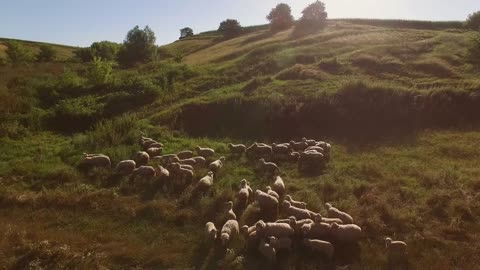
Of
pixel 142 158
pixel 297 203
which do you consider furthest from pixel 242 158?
pixel 297 203

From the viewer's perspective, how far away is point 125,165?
1642 cm

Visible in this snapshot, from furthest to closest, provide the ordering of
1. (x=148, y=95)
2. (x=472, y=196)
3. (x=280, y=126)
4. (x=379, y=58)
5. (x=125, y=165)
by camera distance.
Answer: (x=379, y=58)
(x=148, y=95)
(x=280, y=126)
(x=125, y=165)
(x=472, y=196)

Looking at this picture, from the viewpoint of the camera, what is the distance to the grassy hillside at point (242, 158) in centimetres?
1106

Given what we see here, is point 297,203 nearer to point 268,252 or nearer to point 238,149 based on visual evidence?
point 268,252

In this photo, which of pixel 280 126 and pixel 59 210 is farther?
pixel 280 126

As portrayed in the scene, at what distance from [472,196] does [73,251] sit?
39.9 feet

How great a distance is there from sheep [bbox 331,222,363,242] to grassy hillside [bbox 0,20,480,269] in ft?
1.06

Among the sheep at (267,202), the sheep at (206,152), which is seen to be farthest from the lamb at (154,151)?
the sheep at (267,202)

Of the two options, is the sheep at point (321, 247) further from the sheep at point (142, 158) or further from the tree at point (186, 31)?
the tree at point (186, 31)

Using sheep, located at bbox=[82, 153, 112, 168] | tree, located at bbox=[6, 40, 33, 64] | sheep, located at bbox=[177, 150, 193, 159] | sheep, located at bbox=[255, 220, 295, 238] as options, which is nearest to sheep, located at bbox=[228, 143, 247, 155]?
sheep, located at bbox=[177, 150, 193, 159]

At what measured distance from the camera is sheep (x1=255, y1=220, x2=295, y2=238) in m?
10.9

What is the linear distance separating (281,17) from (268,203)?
67.8 metres

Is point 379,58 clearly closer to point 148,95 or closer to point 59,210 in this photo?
point 148,95

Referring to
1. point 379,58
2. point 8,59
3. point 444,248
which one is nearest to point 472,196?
point 444,248
